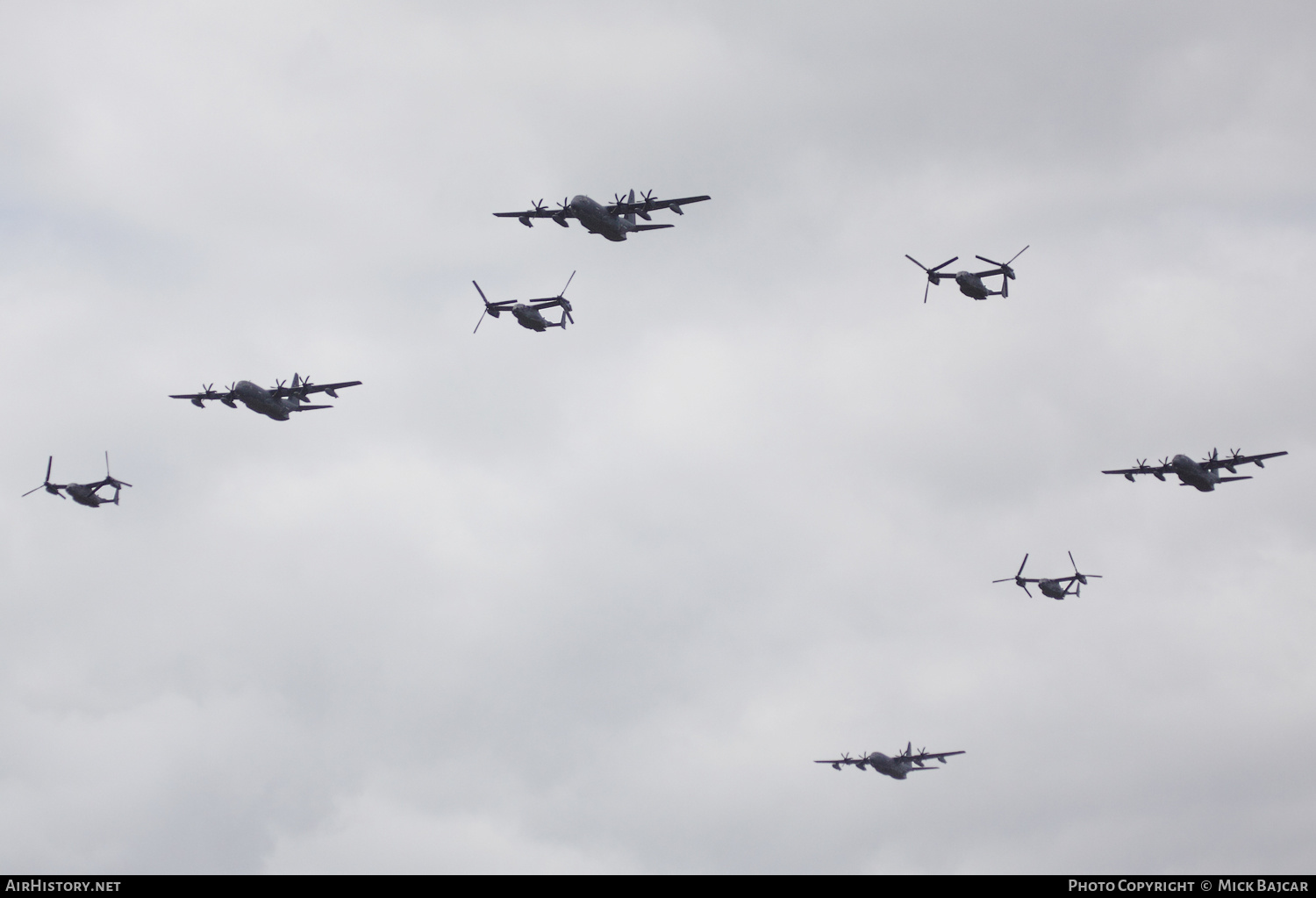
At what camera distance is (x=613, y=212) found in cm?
12575

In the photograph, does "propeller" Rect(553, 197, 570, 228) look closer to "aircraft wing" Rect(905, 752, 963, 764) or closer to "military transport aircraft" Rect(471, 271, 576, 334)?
"military transport aircraft" Rect(471, 271, 576, 334)

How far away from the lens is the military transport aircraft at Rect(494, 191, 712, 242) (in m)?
124

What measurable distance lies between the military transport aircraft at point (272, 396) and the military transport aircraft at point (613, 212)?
28928mm

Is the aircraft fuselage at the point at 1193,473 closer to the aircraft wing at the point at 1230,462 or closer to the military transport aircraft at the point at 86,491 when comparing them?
the aircraft wing at the point at 1230,462

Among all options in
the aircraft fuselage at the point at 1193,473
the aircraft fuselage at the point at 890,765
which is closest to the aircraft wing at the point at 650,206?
the aircraft fuselage at the point at 1193,473

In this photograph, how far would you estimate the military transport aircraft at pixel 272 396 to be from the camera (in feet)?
454

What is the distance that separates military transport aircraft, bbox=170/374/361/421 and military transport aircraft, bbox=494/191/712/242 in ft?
94.9

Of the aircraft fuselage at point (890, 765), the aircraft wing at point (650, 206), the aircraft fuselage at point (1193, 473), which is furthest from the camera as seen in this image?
the aircraft fuselage at point (890, 765)
